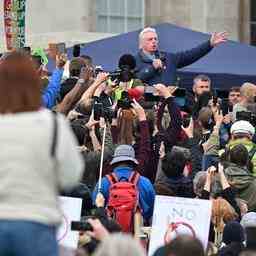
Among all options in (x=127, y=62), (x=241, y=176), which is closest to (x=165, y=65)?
(x=127, y=62)

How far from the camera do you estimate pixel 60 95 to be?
47.2ft

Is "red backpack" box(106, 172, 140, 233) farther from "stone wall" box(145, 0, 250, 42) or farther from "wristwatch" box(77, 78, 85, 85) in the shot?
"stone wall" box(145, 0, 250, 42)

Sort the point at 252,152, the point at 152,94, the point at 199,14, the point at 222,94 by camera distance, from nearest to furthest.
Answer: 1. the point at 252,152
2. the point at 152,94
3. the point at 222,94
4. the point at 199,14

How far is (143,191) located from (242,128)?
2170 mm

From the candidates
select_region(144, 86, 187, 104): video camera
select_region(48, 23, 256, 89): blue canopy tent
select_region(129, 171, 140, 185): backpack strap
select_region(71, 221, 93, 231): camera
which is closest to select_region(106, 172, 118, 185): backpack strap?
select_region(129, 171, 140, 185): backpack strap

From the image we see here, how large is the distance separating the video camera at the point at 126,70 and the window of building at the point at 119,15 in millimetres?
13467

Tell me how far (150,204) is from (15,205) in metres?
4.50

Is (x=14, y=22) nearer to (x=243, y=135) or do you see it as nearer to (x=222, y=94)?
(x=222, y=94)

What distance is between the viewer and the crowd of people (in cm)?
705

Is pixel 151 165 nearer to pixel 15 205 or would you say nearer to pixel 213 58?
pixel 15 205

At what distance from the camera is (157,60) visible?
14906mm

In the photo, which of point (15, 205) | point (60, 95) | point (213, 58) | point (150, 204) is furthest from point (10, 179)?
point (213, 58)

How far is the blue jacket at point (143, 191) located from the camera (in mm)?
11328

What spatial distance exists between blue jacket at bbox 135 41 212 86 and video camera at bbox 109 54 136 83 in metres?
0.33
